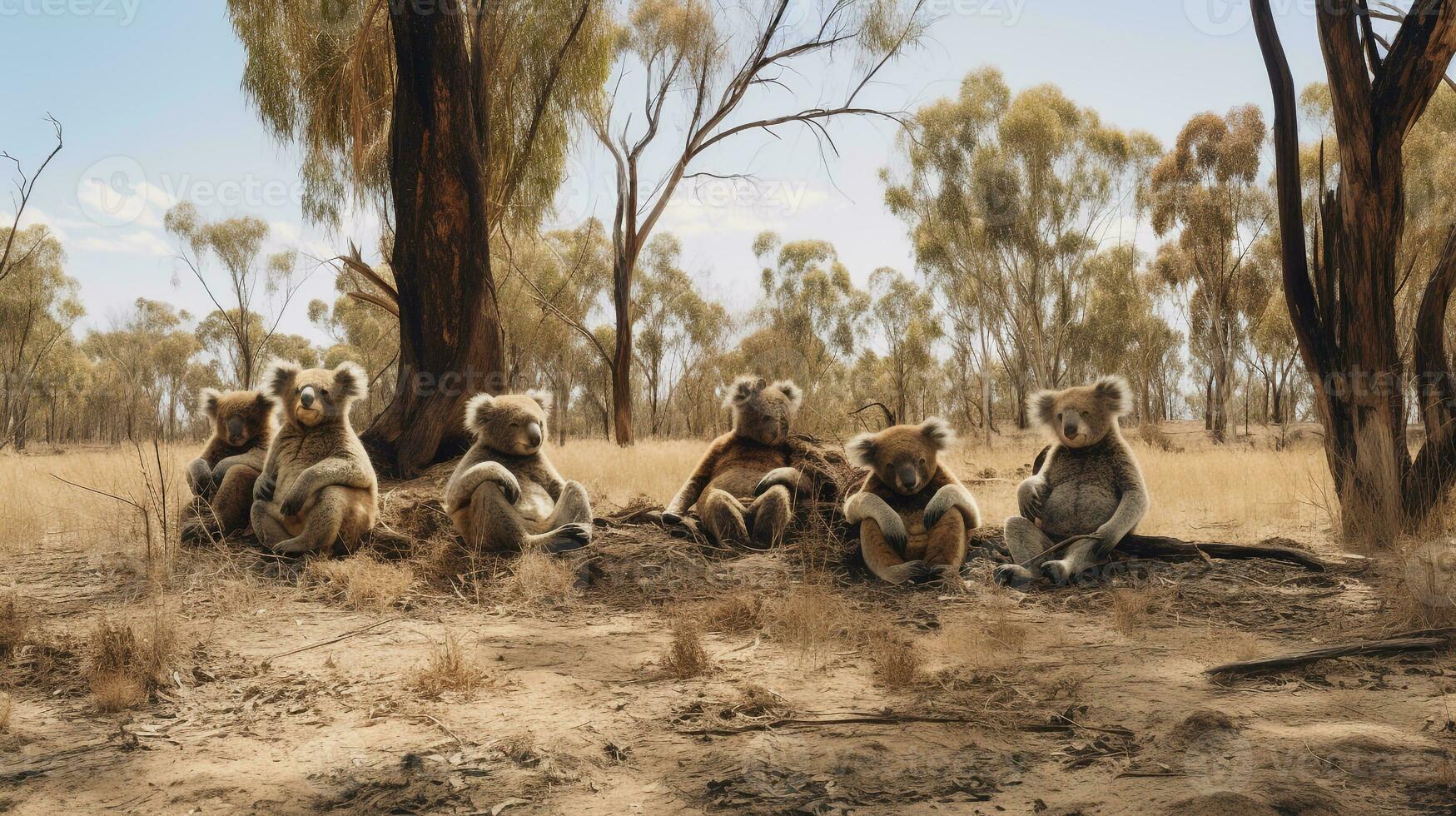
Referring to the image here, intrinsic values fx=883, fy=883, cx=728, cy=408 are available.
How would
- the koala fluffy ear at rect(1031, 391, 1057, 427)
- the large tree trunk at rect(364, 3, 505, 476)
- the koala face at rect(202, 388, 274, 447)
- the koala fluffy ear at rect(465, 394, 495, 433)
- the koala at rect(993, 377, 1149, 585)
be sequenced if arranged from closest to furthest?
the koala at rect(993, 377, 1149, 585)
the koala fluffy ear at rect(1031, 391, 1057, 427)
the koala fluffy ear at rect(465, 394, 495, 433)
the koala face at rect(202, 388, 274, 447)
the large tree trunk at rect(364, 3, 505, 476)

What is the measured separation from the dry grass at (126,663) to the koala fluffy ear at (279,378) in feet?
8.62

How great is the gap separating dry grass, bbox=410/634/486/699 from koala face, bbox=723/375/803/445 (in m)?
3.62

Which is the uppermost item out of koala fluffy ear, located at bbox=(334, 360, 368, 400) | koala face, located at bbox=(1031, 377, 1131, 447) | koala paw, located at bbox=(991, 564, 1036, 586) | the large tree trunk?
the large tree trunk

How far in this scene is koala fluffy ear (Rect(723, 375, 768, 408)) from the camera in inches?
287

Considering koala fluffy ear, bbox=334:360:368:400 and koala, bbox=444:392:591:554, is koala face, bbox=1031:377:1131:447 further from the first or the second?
koala fluffy ear, bbox=334:360:368:400

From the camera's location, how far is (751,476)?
7137 millimetres

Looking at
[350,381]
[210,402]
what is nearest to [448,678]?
[350,381]

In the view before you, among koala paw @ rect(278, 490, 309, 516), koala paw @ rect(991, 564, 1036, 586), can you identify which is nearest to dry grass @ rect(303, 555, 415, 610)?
koala paw @ rect(278, 490, 309, 516)

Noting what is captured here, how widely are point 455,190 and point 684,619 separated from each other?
6.04m

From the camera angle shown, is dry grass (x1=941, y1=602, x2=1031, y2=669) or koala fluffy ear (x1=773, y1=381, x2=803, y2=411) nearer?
dry grass (x1=941, y1=602, x2=1031, y2=669)

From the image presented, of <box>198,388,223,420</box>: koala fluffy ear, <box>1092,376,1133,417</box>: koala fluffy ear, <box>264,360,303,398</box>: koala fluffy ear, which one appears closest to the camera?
<box>1092,376,1133,417</box>: koala fluffy ear

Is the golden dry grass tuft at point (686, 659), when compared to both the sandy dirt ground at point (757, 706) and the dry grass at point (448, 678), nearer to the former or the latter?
the sandy dirt ground at point (757, 706)

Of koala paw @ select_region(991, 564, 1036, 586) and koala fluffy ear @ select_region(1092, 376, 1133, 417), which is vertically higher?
koala fluffy ear @ select_region(1092, 376, 1133, 417)

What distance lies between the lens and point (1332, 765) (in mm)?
2875
